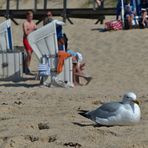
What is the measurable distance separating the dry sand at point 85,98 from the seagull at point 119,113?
9 centimetres

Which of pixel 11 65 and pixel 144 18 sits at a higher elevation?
pixel 144 18

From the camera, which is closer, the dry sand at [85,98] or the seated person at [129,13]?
the dry sand at [85,98]

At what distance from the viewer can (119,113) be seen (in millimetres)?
7000

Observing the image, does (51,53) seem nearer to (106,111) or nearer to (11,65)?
(11,65)

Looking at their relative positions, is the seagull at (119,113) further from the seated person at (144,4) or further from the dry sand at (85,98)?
the seated person at (144,4)

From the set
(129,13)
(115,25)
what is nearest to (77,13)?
(129,13)

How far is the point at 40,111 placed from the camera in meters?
8.69

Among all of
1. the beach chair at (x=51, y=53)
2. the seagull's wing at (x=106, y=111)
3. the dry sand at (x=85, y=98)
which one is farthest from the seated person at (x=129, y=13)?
the seagull's wing at (x=106, y=111)

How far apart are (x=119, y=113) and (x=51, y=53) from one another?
517cm

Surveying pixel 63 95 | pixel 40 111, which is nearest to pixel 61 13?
pixel 63 95

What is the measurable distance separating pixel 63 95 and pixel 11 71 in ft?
8.98

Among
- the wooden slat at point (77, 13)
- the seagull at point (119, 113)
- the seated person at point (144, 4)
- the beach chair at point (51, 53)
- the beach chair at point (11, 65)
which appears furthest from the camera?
the wooden slat at point (77, 13)

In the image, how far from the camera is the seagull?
7.01 m

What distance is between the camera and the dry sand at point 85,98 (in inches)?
261
